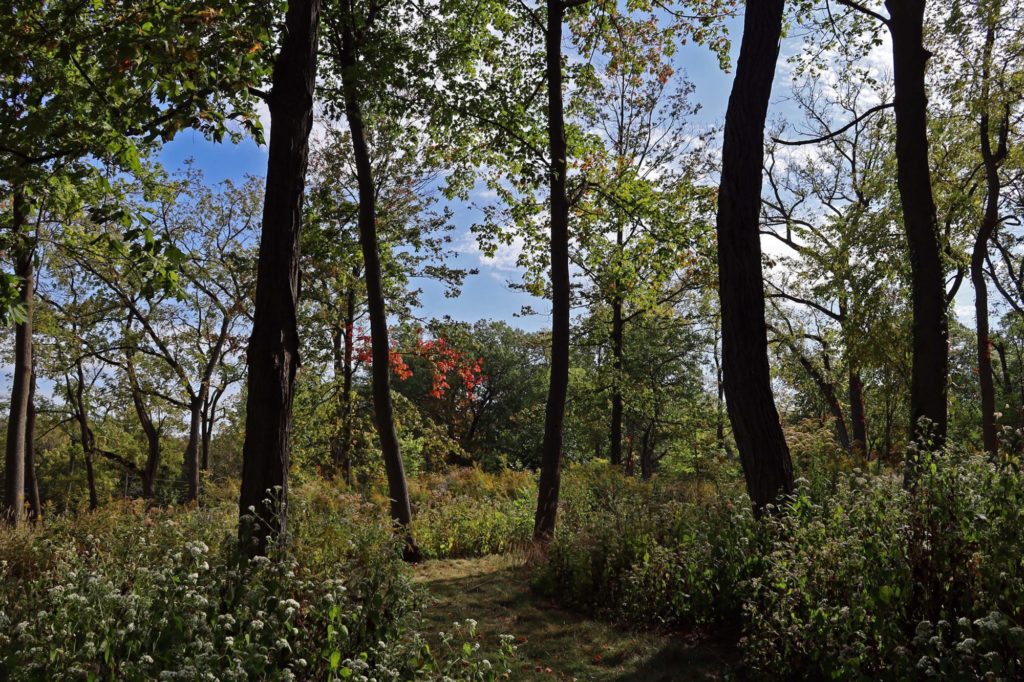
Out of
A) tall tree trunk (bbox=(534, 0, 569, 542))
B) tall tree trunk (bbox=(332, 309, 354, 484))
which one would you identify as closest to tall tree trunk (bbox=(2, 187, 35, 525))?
tall tree trunk (bbox=(332, 309, 354, 484))

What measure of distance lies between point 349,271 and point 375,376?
6544mm

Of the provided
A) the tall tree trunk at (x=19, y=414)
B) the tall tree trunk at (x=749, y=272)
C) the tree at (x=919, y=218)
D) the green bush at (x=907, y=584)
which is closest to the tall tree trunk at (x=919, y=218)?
the tree at (x=919, y=218)

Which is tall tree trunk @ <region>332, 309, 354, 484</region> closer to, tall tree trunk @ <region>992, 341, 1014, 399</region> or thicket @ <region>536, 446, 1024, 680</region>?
thicket @ <region>536, 446, 1024, 680</region>

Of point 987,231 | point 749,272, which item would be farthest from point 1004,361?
point 749,272

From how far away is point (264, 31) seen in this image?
5398mm

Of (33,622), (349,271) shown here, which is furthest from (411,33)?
(33,622)

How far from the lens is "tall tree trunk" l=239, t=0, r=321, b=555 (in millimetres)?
5328

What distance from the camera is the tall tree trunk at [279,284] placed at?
533cm

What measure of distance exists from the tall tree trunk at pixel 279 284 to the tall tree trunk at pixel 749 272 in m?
3.89

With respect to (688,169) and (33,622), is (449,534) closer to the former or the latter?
(33,622)

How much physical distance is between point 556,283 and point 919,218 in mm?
4835

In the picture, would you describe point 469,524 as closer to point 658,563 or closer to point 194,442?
point 658,563

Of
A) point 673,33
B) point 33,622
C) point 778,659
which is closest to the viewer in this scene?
point 33,622

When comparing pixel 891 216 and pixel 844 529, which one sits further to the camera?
pixel 891 216
